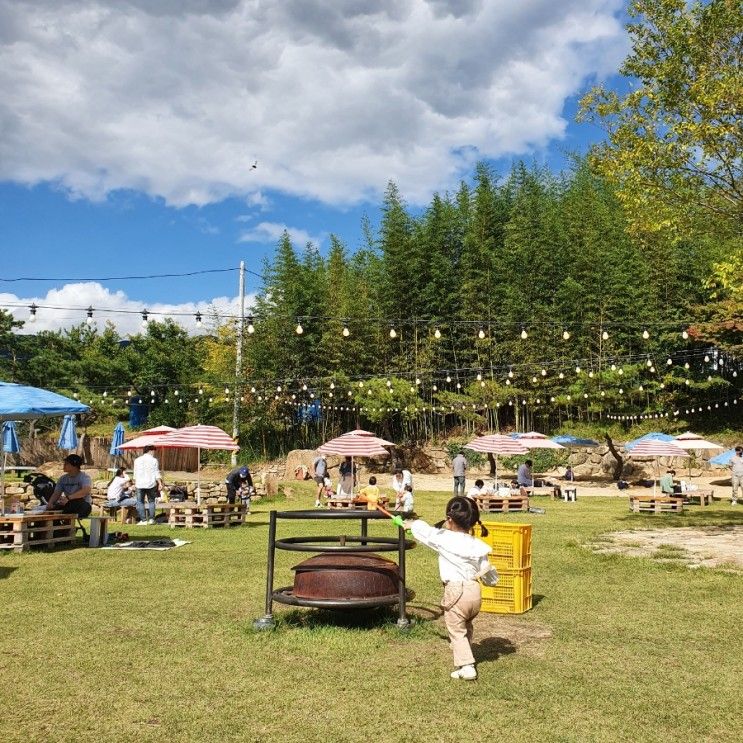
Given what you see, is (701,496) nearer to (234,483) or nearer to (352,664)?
(234,483)

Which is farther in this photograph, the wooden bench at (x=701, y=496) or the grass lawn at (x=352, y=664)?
the wooden bench at (x=701, y=496)

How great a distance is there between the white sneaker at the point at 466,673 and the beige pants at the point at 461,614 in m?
0.03

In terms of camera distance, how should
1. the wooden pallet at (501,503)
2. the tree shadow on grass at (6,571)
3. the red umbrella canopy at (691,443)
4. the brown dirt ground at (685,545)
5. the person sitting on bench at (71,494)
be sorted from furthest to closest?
the red umbrella canopy at (691,443), the wooden pallet at (501,503), the person sitting on bench at (71,494), the brown dirt ground at (685,545), the tree shadow on grass at (6,571)

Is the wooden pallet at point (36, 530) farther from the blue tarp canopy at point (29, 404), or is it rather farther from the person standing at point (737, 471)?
the person standing at point (737, 471)

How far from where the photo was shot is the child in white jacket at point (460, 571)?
13.4 ft

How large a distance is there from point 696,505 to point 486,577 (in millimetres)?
15285

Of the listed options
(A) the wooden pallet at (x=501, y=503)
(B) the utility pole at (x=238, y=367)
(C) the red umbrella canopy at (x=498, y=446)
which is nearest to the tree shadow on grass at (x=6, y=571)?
(A) the wooden pallet at (x=501, y=503)

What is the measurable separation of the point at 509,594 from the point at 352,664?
1906 millimetres

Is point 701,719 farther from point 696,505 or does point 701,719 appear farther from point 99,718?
point 696,505

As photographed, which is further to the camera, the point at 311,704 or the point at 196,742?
the point at 311,704

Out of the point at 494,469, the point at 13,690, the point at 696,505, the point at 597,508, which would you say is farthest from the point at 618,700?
the point at 494,469

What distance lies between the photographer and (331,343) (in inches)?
1161

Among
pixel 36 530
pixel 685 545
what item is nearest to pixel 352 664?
pixel 36 530

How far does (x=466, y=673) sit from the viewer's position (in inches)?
157
